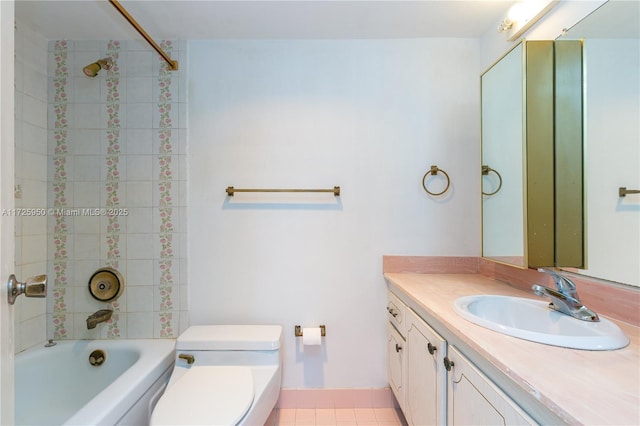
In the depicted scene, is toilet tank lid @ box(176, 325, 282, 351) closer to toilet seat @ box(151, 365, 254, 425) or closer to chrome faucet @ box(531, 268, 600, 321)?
toilet seat @ box(151, 365, 254, 425)

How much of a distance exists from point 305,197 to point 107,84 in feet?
4.80

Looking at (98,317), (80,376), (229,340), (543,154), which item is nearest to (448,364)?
(543,154)

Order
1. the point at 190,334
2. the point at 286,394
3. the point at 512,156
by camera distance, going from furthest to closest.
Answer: the point at 286,394 → the point at 190,334 → the point at 512,156

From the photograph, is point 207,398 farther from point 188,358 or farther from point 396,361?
point 396,361

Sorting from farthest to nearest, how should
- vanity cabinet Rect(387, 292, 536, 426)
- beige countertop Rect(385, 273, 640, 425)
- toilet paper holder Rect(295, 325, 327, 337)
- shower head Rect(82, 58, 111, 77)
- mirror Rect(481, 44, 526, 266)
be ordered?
toilet paper holder Rect(295, 325, 327, 337) < shower head Rect(82, 58, 111, 77) < mirror Rect(481, 44, 526, 266) < vanity cabinet Rect(387, 292, 536, 426) < beige countertop Rect(385, 273, 640, 425)

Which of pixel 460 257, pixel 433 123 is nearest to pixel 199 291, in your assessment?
pixel 460 257

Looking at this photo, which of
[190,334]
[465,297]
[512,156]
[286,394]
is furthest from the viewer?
[286,394]

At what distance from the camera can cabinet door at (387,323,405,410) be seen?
151 cm

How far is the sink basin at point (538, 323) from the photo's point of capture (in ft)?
2.62

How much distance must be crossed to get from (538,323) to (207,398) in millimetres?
1426

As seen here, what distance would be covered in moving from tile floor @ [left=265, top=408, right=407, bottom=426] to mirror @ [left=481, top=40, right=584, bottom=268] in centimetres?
116

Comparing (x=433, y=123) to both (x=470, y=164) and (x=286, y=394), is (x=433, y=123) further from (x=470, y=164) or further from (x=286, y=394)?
(x=286, y=394)

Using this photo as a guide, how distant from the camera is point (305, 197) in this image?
5.83 ft

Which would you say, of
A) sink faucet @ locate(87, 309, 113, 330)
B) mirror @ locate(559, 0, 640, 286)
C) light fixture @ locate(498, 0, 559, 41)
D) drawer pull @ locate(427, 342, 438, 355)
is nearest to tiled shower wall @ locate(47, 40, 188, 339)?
sink faucet @ locate(87, 309, 113, 330)
